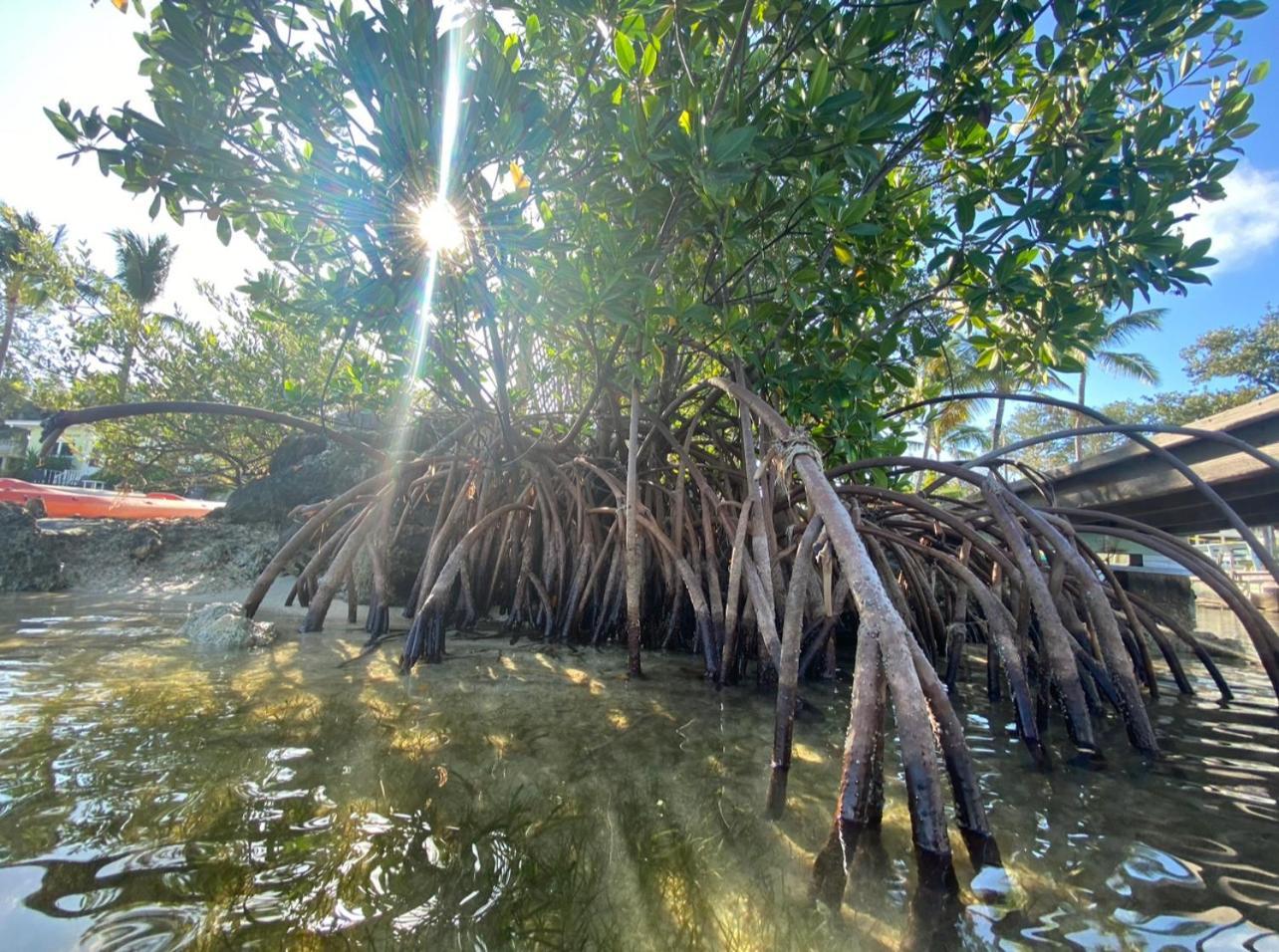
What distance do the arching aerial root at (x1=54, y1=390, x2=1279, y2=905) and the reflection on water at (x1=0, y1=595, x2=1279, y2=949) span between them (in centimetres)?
13

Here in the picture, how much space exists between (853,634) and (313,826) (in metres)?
4.65

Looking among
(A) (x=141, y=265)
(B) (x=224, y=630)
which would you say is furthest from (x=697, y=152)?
(A) (x=141, y=265)

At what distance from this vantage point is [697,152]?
213 cm

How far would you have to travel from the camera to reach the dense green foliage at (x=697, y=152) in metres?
2.24

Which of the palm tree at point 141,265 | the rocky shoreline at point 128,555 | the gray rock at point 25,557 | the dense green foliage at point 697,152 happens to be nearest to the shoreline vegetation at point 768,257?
the dense green foliage at point 697,152

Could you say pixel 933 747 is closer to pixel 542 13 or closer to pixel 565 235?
pixel 565 235

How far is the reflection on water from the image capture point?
1044mm

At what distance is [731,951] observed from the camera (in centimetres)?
102

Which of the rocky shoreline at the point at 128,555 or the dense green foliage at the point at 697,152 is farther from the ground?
the dense green foliage at the point at 697,152

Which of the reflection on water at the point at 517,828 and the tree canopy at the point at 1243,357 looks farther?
the tree canopy at the point at 1243,357

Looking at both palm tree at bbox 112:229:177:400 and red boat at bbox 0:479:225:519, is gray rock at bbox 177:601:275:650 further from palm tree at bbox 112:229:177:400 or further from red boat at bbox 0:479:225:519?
palm tree at bbox 112:229:177:400

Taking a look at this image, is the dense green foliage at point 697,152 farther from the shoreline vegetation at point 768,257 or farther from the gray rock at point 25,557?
the gray rock at point 25,557

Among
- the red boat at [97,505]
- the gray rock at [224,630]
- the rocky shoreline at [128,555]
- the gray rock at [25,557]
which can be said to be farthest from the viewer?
the red boat at [97,505]

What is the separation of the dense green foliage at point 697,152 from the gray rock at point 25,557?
154 inches
